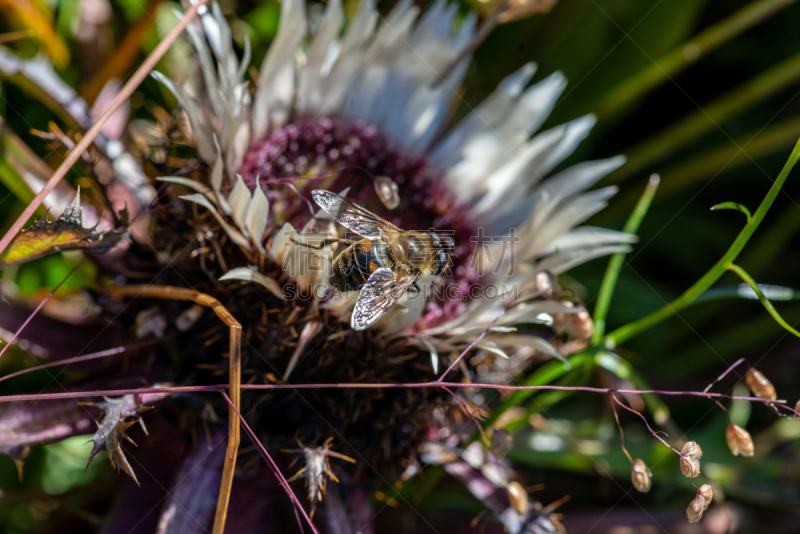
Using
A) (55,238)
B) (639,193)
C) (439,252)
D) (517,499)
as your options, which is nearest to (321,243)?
(439,252)

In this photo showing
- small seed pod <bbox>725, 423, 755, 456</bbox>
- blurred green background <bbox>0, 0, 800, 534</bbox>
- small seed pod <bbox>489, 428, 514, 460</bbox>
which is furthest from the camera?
blurred green background <bbox>0, 0, 800, 534</bbox>

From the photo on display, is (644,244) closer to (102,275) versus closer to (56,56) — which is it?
(102,275)

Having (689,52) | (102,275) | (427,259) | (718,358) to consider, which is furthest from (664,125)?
(102,275)

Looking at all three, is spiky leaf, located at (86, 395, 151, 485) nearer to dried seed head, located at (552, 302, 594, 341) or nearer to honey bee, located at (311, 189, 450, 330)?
honey bee, located at (311, 189, 450, 330)

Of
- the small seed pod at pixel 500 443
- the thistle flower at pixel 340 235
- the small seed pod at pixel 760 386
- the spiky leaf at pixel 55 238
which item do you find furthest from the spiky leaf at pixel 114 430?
the small seed pod at pixel 760 386

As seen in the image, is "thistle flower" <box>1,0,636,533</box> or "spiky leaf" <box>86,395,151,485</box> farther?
"thistle flower" <box>1,0,636,533</box>

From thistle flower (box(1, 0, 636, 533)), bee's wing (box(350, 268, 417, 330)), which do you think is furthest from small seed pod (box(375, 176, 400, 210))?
bee's wing (box(350, 268, 417, 330))
